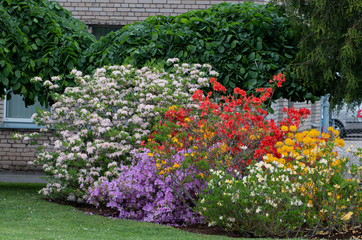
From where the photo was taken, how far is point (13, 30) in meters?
9.66

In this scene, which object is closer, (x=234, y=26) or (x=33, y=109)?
(x=234, y=26)

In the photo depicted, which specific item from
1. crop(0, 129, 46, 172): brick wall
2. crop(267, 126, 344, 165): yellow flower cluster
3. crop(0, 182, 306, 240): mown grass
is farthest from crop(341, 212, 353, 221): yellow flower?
crop(0, 129, 46, 172): brick wall

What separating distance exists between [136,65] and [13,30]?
209cm

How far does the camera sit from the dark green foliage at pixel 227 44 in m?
9.20

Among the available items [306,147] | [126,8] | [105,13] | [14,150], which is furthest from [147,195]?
[14,150]

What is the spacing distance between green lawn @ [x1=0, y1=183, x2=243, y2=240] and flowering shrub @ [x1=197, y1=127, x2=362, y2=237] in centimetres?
43

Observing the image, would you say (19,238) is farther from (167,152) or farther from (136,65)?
(136,65)

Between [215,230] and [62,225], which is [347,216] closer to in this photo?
[215,230]

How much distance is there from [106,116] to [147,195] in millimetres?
1886

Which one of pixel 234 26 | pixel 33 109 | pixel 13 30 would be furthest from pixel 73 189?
pixel 33 109

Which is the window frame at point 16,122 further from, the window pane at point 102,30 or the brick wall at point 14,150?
the window pane at point 102,30

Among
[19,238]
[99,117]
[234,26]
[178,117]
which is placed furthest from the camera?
[234,26]

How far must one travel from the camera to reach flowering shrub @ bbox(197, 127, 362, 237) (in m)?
6.34

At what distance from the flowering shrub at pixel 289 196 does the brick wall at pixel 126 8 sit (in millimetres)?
6763
